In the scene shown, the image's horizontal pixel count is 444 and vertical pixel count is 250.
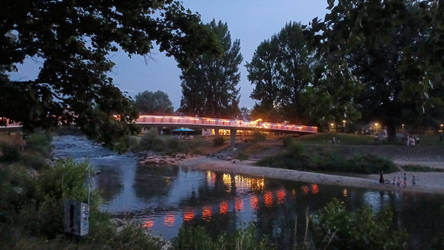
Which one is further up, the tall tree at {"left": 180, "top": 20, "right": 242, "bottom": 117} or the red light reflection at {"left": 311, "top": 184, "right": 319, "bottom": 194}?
the tall tree at {"left": 180, "top": 20, "right": 242, "bottom": 117}

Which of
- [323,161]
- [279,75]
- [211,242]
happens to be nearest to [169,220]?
[211,242]

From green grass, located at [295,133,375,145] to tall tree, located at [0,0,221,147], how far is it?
46.0 metres

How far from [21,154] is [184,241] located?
27.0 m

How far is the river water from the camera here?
65.4ft

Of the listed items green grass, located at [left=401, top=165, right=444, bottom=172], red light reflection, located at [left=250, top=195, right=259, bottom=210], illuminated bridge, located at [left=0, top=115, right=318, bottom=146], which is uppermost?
illuminated bridge, located at [left=0, top=115, right=318, bottom=146]

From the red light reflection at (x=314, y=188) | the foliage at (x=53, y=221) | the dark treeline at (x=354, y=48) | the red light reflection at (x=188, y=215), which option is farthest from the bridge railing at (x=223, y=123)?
the dark treeline at (x=354, y=48)

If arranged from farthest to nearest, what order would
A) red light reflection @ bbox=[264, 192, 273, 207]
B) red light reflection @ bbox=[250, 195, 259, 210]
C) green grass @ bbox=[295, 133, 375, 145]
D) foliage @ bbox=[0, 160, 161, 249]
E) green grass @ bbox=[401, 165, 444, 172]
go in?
green grass @ bbox=[295, 133, 375, 145] → green grass @ bbox=[401, 165, 444, 172] → red light reflection @ bbox=[264, 192, 273, 207] → red light reflection @ bbox=[250, 195, 259, 210] → foliage @ bbox=[0, 160, 161, 249]

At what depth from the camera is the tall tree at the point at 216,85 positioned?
6856cm

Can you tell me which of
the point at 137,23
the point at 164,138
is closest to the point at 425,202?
the point at 137,23

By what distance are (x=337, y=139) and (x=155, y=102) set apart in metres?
56.3

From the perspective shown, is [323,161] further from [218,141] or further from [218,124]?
[218,141]

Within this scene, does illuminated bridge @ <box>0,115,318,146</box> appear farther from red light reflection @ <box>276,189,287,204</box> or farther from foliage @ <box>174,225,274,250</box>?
foliage @ <box>174,225,274,250</box>

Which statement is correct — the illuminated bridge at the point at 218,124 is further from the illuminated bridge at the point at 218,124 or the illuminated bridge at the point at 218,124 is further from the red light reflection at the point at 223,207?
the red light reflection at the point at 223,207

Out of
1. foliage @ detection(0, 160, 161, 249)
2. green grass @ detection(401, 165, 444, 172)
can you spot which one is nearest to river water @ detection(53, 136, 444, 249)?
foliage @ detection(0, 160, 161, 249)
